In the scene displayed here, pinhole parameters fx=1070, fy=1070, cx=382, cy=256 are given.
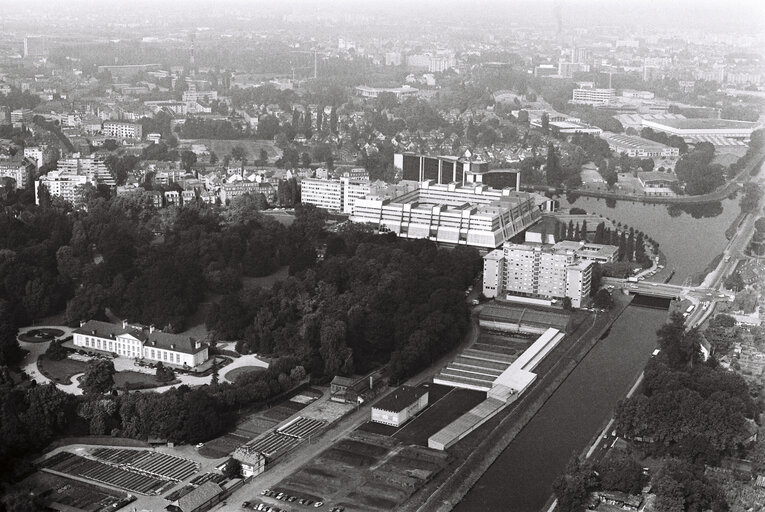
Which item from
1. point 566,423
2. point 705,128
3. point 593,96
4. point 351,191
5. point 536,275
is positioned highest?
point 593,96

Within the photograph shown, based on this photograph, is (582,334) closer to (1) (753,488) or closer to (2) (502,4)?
(1) (753,488)

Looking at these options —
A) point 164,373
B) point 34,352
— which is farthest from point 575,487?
point 34,352

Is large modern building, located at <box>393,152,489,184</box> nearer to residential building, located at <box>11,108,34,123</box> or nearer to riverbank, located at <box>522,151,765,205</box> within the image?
riverbank, located at <box>522,151,765,205</box>

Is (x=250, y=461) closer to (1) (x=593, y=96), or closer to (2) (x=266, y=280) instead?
(2) (x=266, y=280)

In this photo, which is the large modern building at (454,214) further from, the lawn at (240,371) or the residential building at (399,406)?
the residential building at (399,406)

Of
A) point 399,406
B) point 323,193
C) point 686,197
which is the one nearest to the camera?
point 399,406

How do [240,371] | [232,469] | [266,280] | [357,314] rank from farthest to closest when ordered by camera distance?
1. [266,280]
2. [357,314]
3. [240,371]
4. [232,469]

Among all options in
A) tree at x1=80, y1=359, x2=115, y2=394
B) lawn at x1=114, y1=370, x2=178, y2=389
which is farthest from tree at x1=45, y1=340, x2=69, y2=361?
tree at x1=80, y1=359, x2=115, y2=394

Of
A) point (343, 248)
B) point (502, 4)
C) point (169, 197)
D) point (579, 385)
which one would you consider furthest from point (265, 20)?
point (579, 385)
